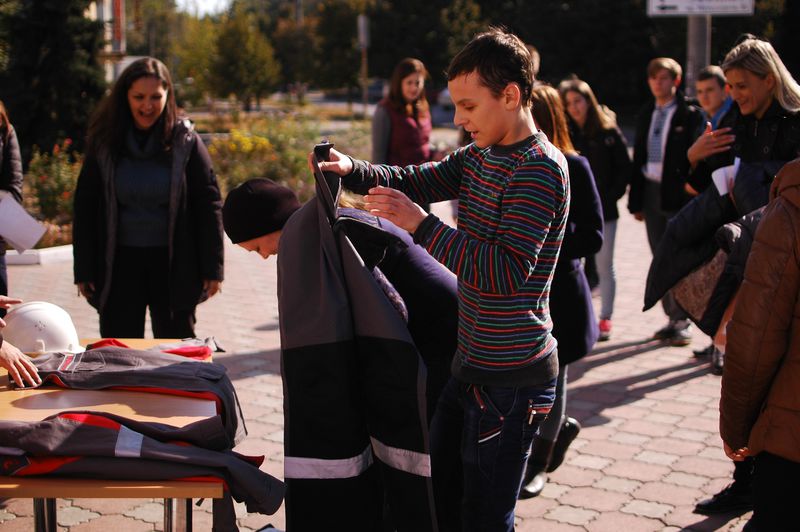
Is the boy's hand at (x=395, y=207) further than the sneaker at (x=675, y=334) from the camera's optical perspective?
No

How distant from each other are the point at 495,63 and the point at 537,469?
263 cm

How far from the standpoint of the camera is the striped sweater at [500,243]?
2.66 meters

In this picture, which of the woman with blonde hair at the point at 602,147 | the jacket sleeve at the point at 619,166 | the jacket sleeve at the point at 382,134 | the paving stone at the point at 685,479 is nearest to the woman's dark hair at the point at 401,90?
the jacket sleeve at the point at 382,134

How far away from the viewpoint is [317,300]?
2.79m

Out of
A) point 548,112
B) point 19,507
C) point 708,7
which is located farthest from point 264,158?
point 548,112

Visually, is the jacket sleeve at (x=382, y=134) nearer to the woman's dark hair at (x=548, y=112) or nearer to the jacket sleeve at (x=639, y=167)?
the jacket sleeve at (x=639, y=167)

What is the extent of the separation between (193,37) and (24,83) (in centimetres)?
2359

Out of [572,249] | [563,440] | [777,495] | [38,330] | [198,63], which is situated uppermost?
[198,63]

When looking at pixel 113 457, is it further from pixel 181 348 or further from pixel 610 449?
pixel 610 449

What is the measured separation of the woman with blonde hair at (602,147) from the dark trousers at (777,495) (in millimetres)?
4804

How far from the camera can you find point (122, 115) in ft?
16.5

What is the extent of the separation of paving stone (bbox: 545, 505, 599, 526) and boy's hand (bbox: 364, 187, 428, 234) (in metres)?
2.34

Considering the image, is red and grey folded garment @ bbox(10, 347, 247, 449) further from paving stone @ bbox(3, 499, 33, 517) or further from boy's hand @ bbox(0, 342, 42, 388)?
paving stone @ bbox(3, 499, 33, 517)

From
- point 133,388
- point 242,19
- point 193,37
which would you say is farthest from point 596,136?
point 193,37
